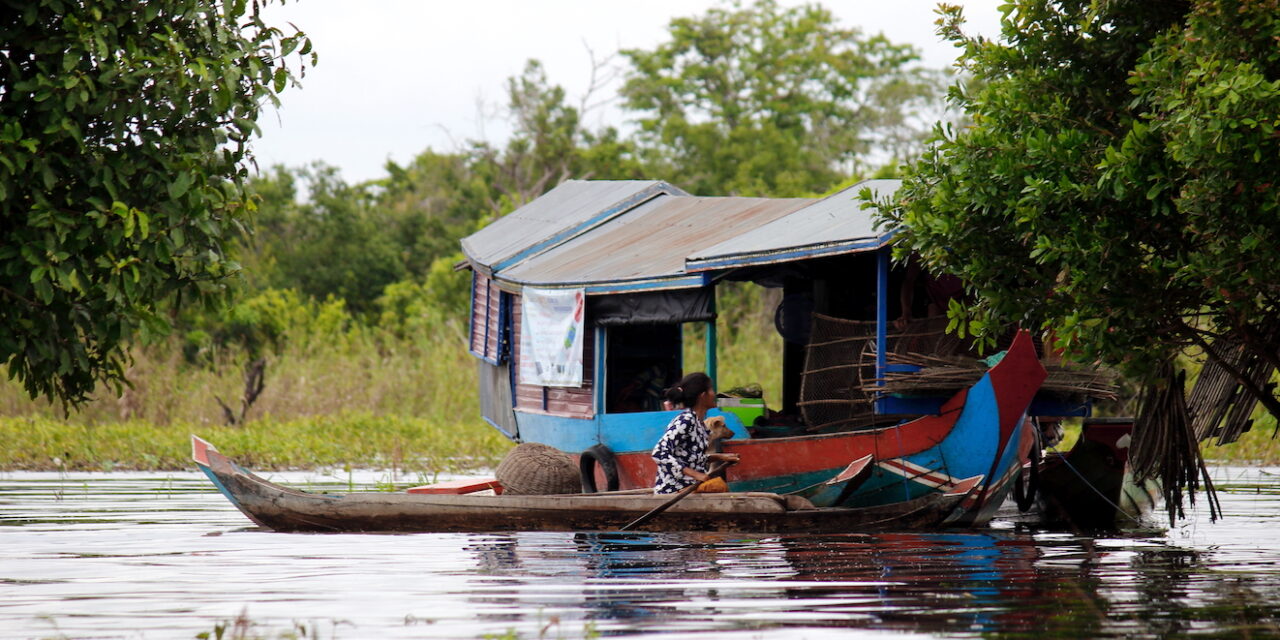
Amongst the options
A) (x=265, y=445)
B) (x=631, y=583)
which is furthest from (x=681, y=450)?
(x=265, y=445)

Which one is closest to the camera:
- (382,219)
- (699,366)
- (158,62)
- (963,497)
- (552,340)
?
(158,62)

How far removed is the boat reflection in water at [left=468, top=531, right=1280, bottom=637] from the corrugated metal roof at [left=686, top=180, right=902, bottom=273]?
177 cm

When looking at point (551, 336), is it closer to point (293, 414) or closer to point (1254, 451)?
point (293, 414)

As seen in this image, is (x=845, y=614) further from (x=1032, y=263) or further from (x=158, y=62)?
(x=158, y=62)

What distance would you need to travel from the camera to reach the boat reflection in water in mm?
5633

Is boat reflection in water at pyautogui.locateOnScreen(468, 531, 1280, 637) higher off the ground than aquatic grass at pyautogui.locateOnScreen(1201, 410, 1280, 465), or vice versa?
aquatic grass at pyautogui.locateOnScreen(1201, 410, 1280, 465)

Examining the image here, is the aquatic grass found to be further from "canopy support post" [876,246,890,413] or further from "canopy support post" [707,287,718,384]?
"canopy support post" [876,246,890,413]

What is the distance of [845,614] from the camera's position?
5.82 metres

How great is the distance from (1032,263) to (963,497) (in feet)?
7.27

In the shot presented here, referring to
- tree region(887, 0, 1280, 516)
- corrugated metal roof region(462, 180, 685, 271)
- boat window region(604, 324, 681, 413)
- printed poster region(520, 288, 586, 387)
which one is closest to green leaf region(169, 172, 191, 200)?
tree region(887, 0, 1280, 516)

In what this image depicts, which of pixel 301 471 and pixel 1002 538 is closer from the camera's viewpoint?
pixel 1002 538

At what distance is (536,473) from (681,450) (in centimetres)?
207

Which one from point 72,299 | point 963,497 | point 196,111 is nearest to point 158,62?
point 196,111

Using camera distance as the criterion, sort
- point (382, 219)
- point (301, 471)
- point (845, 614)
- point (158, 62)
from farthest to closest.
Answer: point (382, 219), point (301, 471), point (158, 62), point (845, 614)
